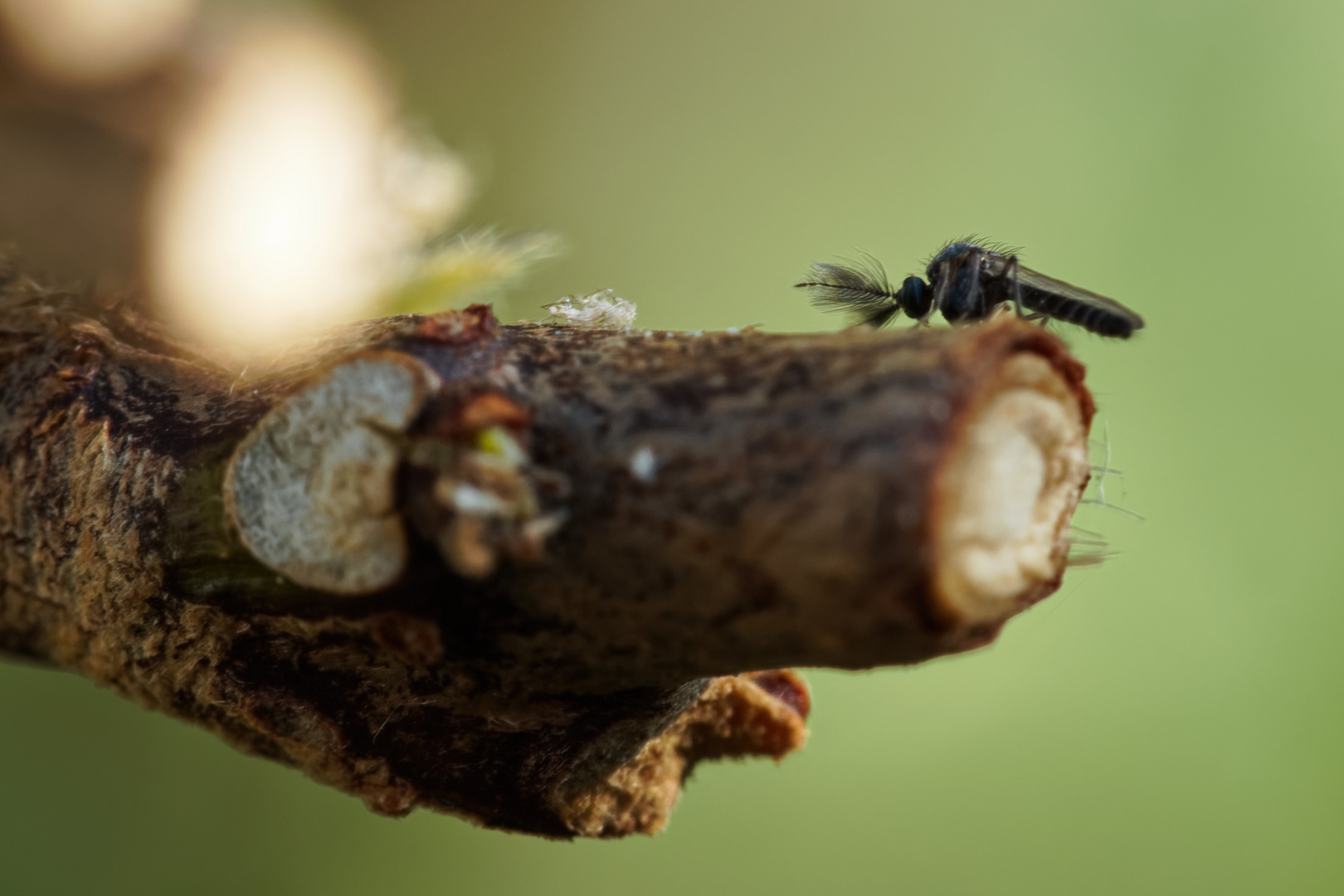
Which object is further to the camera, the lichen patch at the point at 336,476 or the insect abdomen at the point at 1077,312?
the insect abdomen at the point at 1077,312

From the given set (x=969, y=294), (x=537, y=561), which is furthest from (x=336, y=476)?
(x=969, y=294)

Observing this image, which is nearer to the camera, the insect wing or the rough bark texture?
the rough bark texture

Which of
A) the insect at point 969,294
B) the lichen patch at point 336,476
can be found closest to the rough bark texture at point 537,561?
the lichen patch at point 336,476

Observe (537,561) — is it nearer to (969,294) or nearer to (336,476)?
(336,476)

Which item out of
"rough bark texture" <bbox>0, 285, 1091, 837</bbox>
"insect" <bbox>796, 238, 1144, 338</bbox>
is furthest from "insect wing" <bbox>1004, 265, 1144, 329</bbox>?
"rough bark texture" <bbox>0, 285, 1091, 837</bbox>

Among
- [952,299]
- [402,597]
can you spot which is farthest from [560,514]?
[952,299]

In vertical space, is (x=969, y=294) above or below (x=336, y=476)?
above

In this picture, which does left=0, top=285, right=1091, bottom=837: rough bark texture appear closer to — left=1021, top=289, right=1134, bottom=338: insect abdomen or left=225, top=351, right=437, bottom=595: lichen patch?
left=225, top=351, right=437, bottom=595: lichen patch

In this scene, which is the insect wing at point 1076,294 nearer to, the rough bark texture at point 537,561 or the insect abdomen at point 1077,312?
the insect abdomen at point 1077,312
